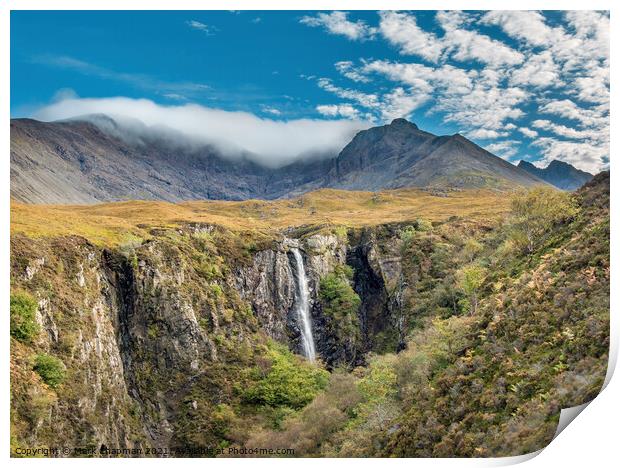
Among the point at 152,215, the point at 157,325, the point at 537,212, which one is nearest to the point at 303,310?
the point at 157,325

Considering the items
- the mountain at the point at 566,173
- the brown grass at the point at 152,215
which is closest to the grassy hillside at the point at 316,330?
the brown grass at the point at 152,215

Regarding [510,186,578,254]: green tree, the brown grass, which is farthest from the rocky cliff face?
[510,186,578,254]: green tree

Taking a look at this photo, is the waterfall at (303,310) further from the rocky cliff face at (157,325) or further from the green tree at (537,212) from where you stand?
the green tree at (537,212)

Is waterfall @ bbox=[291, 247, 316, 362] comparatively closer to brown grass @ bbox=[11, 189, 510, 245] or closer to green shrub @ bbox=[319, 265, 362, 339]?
green shrub @ bbox=[319, 265, 362, 339]

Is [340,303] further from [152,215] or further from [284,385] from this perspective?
[152,215]
